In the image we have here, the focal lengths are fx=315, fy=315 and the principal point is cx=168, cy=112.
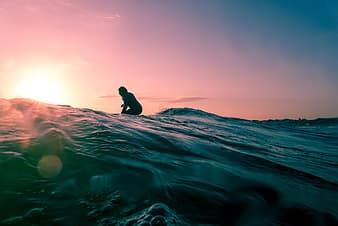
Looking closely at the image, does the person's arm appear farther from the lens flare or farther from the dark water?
the lens flare

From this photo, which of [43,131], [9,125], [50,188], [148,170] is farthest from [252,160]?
[9,125]

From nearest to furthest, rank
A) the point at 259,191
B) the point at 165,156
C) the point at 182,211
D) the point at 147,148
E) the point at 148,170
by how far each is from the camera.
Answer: the point at 182,211
the point at 259,191
the point at 148,170
the point at 165,156
the point at 147,148

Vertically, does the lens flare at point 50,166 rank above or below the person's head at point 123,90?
below

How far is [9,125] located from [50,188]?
5500mm

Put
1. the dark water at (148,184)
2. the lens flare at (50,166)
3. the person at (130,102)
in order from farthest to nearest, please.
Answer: the person at (130,102)
the lens flare at (50,166)
the dark water at (148,184)

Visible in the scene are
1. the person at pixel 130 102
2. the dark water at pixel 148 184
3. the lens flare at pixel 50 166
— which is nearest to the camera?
the dark water at pixel 148 184

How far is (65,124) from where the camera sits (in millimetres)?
9867

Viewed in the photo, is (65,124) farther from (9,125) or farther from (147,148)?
(147,148)

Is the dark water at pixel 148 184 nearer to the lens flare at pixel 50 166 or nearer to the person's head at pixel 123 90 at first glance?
the lens flare at pixel 50 166

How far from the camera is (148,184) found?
502 centimetres

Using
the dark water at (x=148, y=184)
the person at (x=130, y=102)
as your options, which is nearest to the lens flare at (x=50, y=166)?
the dark water at (x=148, y=184)

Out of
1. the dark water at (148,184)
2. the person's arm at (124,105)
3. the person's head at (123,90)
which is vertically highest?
the person's head at (123,90)

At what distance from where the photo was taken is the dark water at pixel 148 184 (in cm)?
404

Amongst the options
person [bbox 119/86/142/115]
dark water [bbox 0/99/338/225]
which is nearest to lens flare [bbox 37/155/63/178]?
dark water [bbox 0/99/338/225]
